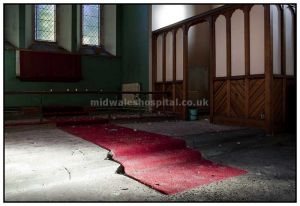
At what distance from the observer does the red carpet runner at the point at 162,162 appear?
3.61m

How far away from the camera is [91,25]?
1165 cm

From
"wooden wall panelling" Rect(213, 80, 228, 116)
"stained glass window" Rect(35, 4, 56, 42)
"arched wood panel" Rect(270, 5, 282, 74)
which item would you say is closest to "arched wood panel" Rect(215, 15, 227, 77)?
"wooden wall panelling" Rect(213, 80, 228, 116)

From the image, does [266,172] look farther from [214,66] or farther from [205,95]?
[205,95]

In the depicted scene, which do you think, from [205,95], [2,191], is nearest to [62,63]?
[205,95]

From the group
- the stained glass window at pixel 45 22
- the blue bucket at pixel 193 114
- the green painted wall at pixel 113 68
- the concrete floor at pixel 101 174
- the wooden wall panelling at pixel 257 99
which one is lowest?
the concrete floor at pixel 101 174

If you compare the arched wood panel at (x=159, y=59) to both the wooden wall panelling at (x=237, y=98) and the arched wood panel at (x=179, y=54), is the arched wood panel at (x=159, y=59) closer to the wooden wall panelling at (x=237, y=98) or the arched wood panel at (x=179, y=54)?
the arched wood panel at (x=179, y=54)

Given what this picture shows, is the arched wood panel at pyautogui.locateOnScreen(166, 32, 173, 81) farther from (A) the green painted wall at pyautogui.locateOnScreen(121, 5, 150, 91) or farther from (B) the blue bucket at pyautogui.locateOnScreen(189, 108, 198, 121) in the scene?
(B) the blue bucket at pyautogui.locateOnScreen(189, 108, 198, 121)

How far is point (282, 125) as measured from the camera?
671 cm

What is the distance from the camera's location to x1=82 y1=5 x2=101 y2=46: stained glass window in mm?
11492

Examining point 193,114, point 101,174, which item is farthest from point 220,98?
point 101,174

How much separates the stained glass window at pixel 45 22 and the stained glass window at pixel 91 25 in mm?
1081

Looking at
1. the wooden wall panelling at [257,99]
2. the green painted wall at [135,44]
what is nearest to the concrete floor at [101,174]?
the wooden wall panelling at [257,99]

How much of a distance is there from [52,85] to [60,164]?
7445mm

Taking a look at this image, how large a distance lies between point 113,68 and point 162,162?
7.97 m
